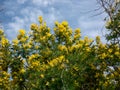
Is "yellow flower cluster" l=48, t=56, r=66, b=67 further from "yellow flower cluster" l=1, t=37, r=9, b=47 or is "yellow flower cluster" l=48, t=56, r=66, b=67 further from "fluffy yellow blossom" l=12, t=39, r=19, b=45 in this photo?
"yellow flower cluster" l=1, t=37, r=9, b=47

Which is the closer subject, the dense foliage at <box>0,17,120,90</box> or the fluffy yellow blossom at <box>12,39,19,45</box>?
the dense foliage at <box>0,17,120,90</box>

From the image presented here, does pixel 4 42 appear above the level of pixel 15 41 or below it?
above

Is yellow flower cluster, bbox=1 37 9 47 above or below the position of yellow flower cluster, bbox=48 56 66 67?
above

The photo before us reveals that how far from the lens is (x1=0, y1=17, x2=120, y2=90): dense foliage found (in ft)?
81.0

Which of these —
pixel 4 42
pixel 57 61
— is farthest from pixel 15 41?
pixel 57 61

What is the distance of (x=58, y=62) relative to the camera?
24.7m

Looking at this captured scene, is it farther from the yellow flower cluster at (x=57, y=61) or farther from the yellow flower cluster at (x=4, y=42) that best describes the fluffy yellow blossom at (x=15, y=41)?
the yellow flower cluster at (x=57, y=61)

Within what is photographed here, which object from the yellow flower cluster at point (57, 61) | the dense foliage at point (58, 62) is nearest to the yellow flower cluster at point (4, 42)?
the dense foliage at point (58, 62)

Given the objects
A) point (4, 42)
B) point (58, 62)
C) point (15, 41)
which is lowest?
point (58, 62)

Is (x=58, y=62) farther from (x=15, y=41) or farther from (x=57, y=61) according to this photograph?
(x=15, y=41)

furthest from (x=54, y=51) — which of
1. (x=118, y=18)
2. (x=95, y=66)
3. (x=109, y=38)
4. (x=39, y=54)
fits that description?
(x=118, y=18)

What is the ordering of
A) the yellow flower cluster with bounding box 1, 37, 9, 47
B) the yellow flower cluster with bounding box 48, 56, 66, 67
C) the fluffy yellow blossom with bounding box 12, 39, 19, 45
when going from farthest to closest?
the yellow flower cluster with bounding box 1, 37, 9, 47, the fluffy yellow blossom with bounding box 12, 39, 19, 45, the yellow flower cluster with bounding box 48, 56, 66, 67

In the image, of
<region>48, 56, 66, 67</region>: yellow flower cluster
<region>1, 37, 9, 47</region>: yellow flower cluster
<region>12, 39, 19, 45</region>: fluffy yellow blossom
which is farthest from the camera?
<region>1, 37, 9, 47</region>: yellow flower cluster

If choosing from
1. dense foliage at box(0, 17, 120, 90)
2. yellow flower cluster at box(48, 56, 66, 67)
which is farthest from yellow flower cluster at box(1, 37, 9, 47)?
yellow flower cluster at box(48, 56, 66, 67)
